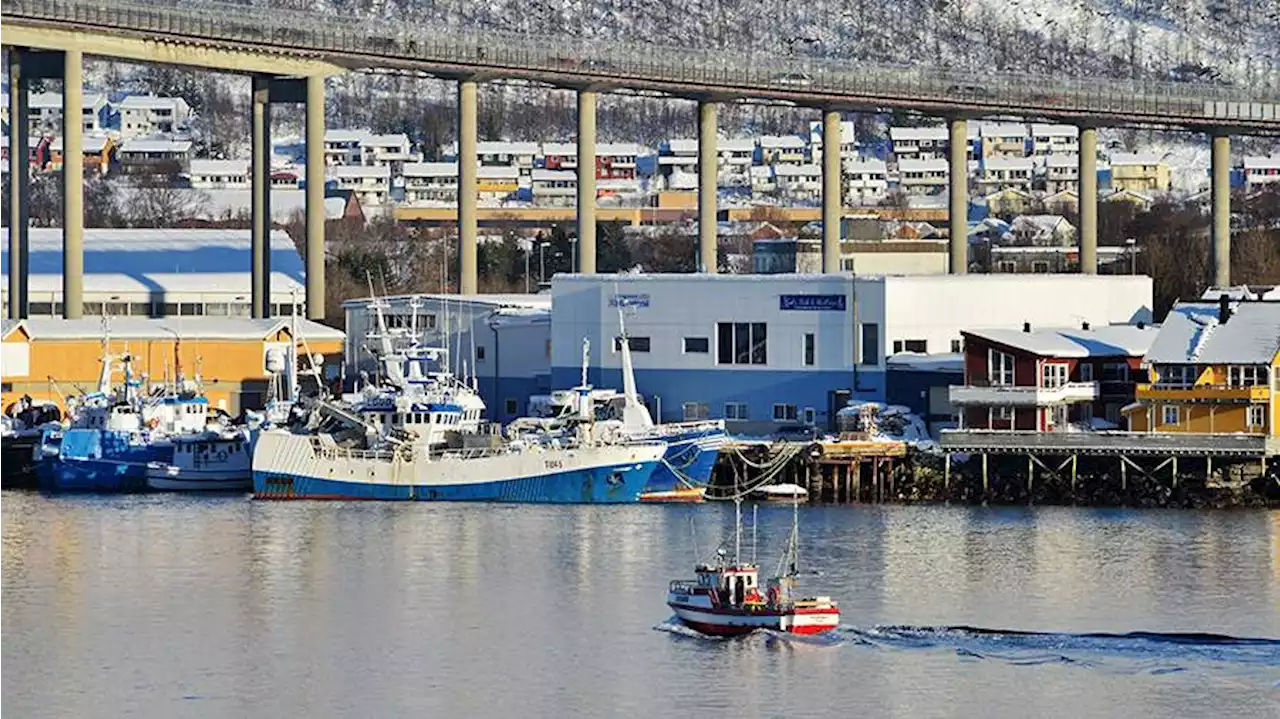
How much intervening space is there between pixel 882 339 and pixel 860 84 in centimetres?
2654

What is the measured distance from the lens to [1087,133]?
10088 cm

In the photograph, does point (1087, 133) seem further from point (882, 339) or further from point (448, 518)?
point (448, 518)

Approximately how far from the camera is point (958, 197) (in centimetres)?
9944

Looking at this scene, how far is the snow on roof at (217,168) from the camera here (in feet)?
579

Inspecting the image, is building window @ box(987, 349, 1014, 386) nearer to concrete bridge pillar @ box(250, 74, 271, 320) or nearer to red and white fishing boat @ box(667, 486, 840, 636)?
red and white fishing boat @ box(667, 486, 840, 636)

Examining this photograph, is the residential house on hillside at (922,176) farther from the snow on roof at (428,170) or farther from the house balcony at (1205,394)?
the house balcony at (1205,394)

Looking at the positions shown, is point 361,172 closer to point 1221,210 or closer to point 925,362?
point 1221,210

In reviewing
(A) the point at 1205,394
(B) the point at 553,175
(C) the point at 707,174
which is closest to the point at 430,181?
(B) the point at 553,175

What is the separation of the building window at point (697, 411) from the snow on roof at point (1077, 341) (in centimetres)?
620

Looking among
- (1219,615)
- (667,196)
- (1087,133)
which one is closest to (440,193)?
(667,196)

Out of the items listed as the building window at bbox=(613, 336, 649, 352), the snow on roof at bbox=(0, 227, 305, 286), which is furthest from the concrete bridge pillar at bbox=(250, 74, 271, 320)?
the building window at bbox=(613, 336, 649, 352)

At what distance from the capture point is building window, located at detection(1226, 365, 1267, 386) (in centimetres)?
6694

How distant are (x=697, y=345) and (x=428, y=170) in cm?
11329

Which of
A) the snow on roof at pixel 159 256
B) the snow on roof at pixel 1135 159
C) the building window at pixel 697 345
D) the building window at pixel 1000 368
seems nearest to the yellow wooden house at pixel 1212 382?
the building window at pixel 1000 368
